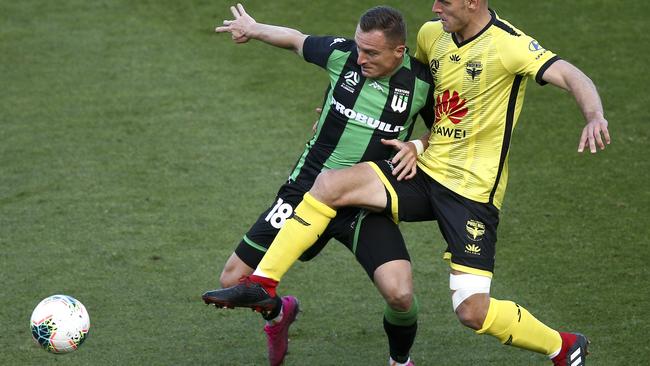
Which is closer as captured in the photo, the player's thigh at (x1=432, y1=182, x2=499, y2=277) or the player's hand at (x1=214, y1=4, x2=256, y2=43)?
the player's thigh at (x1=432, y1=182, x2=499, y2=277)

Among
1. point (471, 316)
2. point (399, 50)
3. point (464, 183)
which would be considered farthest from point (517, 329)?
point (399, 50)

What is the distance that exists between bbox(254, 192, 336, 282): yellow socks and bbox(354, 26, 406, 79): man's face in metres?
0.80

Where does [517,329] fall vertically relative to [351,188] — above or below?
below

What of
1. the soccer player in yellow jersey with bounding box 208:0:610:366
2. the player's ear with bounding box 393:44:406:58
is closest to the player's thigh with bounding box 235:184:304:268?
the soccer player in yellow jersey with bounding box 208:0:610:366

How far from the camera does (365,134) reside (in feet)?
22.0

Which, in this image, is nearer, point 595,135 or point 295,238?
point 595,135

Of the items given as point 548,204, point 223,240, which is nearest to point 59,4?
point 223,240

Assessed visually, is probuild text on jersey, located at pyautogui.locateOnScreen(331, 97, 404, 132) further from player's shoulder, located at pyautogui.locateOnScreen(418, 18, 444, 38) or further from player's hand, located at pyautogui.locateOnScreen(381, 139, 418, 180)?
player's shoulder, located at pyautogui.locateOnScreen(418, 18, 444, 38)

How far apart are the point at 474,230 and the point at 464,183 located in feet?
0.89

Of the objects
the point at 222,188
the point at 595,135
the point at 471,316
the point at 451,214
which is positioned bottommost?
the point at 222,188

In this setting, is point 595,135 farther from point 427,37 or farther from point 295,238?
point 295,238

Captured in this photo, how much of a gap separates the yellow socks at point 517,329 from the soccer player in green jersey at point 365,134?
0.50 m

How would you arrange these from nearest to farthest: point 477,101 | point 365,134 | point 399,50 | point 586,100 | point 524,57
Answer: point 586,100, point 524,57, point 477,101, point 399,50, point 365,134

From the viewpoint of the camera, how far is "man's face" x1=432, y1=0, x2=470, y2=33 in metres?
6.23
